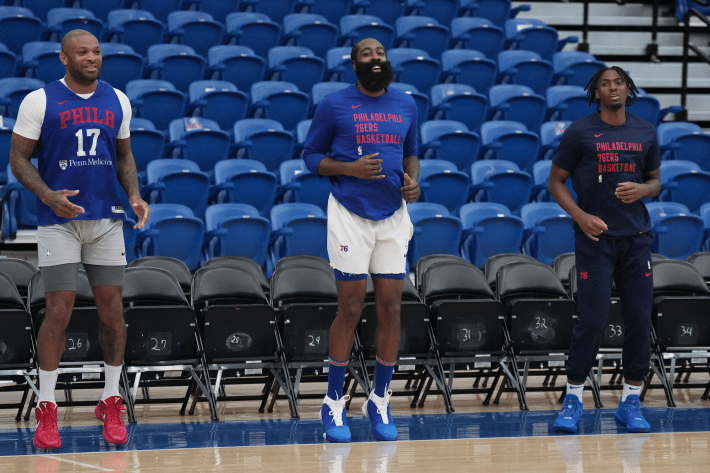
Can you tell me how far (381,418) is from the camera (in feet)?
14.0

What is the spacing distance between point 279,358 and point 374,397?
1.19 meters

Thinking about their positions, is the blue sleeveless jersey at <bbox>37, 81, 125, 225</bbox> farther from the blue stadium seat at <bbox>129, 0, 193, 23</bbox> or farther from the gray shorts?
the blue stadium seat at <bbox>129, 0, 193, 23</bbox>

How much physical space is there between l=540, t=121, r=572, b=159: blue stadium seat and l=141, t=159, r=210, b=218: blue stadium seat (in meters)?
3.39

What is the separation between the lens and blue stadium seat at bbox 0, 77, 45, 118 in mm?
7812

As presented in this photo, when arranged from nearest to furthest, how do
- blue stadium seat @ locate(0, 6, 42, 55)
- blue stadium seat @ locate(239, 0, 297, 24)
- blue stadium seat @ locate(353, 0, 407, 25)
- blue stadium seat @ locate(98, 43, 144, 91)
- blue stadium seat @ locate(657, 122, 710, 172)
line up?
1. blue stadium seat @ locate(98, 43, 144, 91)
2. blue stadium seat @ locate(657, 122, 710, 172)
3. blue stadium seat @ locate(0, 6, 42, 55)
4. blue stadium seat @ locate(239, 0, 297, 24)
5. blue stadium seat @ locate(353, 0, 407, 25)

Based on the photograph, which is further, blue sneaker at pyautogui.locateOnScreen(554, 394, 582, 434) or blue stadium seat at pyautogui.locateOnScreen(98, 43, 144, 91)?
blue stadium seat at pyautogui.locateOnScreen(98, 43, 144, 91)

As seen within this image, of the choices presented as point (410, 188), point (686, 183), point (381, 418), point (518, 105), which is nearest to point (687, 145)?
point (686, 183)

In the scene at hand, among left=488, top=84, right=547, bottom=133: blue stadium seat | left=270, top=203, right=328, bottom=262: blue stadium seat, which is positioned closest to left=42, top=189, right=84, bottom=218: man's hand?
left=270, top=203, right=328, bottom=262: blue stadium seat

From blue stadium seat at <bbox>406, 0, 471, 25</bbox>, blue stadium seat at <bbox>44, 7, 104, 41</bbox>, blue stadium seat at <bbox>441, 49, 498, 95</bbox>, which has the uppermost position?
blue stadium seat at <bbox>406, 0, 471, 25</bbox>

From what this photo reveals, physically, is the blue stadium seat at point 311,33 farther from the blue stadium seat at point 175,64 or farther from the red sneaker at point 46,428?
the red sneaker at point 46,428

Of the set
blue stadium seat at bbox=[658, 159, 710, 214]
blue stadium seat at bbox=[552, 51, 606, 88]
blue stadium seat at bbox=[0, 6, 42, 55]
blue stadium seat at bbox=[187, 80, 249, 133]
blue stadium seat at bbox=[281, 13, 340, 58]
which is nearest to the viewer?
blue stadium seat at bbox=[658, 159, 710, 214]

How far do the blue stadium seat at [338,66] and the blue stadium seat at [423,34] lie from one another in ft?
3.04

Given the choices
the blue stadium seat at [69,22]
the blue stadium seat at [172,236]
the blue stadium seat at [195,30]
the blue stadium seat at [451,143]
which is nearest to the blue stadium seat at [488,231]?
the blue stadium seat at [451,143]

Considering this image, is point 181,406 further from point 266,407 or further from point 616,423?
point 616,423
